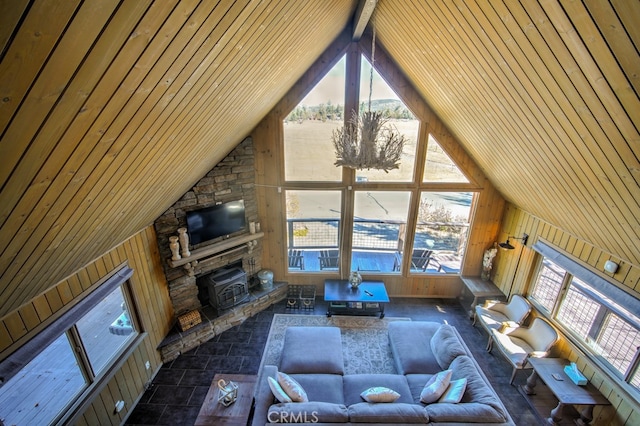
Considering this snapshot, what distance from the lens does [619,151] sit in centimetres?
229

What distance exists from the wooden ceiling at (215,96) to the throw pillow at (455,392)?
7.58 ft

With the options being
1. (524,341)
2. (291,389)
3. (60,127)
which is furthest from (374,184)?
(60,127)

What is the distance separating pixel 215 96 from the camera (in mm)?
2570

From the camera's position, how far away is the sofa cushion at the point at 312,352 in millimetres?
3979

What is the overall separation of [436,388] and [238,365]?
292 centimetres

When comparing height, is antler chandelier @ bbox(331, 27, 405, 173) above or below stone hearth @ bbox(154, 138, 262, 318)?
above

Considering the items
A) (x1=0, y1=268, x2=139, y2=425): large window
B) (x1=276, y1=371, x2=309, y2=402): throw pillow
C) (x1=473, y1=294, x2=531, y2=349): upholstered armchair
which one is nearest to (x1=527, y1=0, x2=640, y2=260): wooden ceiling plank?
(x1=473, y1=294, x2=531, y2=349): upholstered armchair

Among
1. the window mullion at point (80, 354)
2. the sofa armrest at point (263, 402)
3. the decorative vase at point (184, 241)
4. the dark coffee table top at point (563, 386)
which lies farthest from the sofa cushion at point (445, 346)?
the window mullion at point (80, 354)

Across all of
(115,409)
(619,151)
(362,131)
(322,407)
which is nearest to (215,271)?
(115,409)

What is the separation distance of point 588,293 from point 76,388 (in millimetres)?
6283

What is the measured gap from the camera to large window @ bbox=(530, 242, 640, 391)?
3484 millimetres

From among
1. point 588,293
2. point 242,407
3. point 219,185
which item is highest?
point 219,185

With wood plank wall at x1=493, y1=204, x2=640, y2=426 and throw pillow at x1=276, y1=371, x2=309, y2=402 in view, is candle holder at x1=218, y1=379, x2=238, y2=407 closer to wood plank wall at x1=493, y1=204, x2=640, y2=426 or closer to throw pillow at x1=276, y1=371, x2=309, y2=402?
throw pillow at x1=276, y1=371, x2=309, y2=402

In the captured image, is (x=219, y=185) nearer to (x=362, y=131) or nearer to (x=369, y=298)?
(x=362, y=131)
